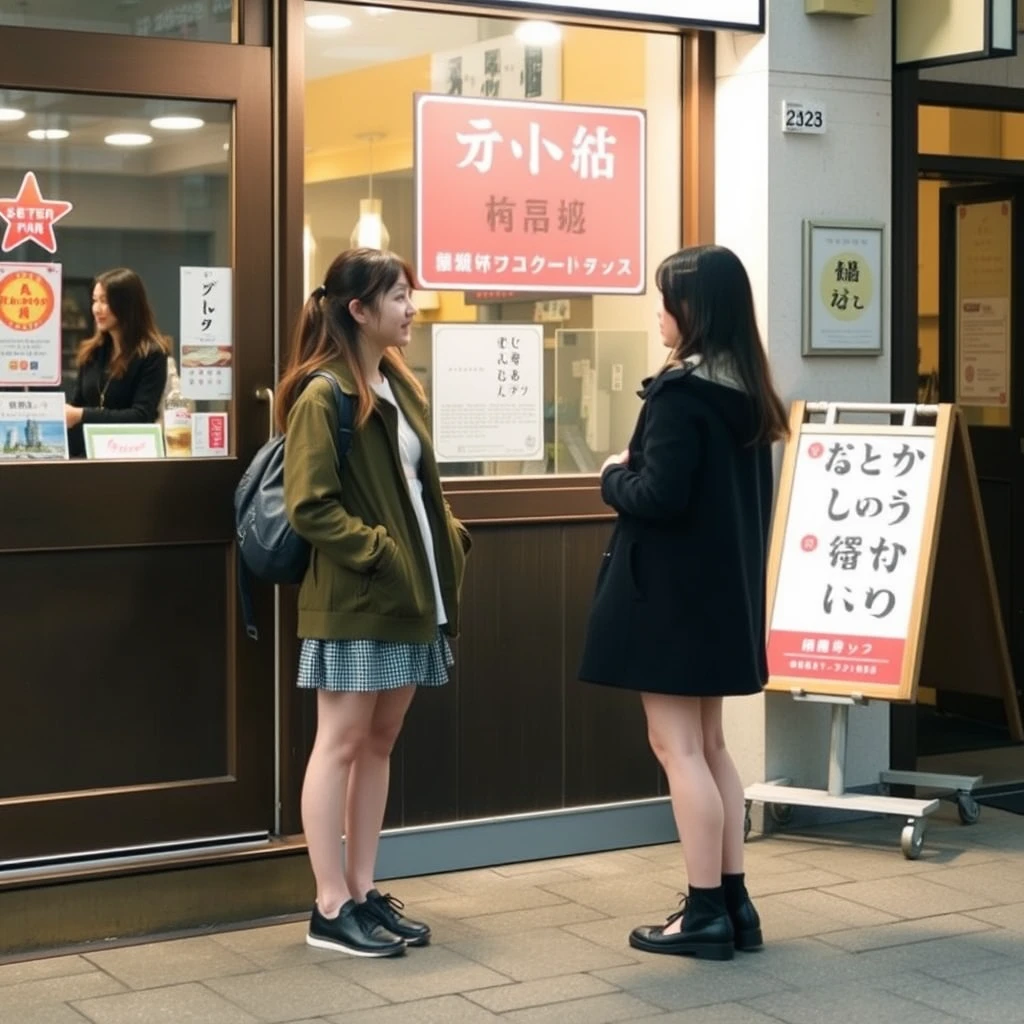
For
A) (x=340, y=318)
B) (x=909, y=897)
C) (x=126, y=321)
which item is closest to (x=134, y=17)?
(x=126, y=321)

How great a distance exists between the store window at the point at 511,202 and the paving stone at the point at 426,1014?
1.91 metres

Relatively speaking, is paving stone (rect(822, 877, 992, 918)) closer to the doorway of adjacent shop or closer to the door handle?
the doorway of adjacent shop

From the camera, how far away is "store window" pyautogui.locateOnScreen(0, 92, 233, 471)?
5.24 metres

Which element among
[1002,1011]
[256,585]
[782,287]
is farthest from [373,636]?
[782,287]

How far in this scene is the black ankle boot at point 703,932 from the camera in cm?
509

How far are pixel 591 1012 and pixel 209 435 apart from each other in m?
1.95

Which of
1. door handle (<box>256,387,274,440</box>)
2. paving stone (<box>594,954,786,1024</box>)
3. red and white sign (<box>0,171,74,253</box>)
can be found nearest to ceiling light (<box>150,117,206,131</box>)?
red and white sign (<box>0,171,74,253</box>)

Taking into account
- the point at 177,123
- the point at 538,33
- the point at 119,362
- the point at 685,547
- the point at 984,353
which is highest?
the point at 538,33

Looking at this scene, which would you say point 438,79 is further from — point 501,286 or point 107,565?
point 107,565

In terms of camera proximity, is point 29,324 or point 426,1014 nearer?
point 426,1014

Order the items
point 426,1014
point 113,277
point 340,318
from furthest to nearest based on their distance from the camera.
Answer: point 113,277
point 340,318
point 426,1014

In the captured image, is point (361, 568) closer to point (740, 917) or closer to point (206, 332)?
point (206, 332)

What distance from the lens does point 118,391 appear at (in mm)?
5410

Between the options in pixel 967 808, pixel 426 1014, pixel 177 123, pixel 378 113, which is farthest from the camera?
pixel 967 808
